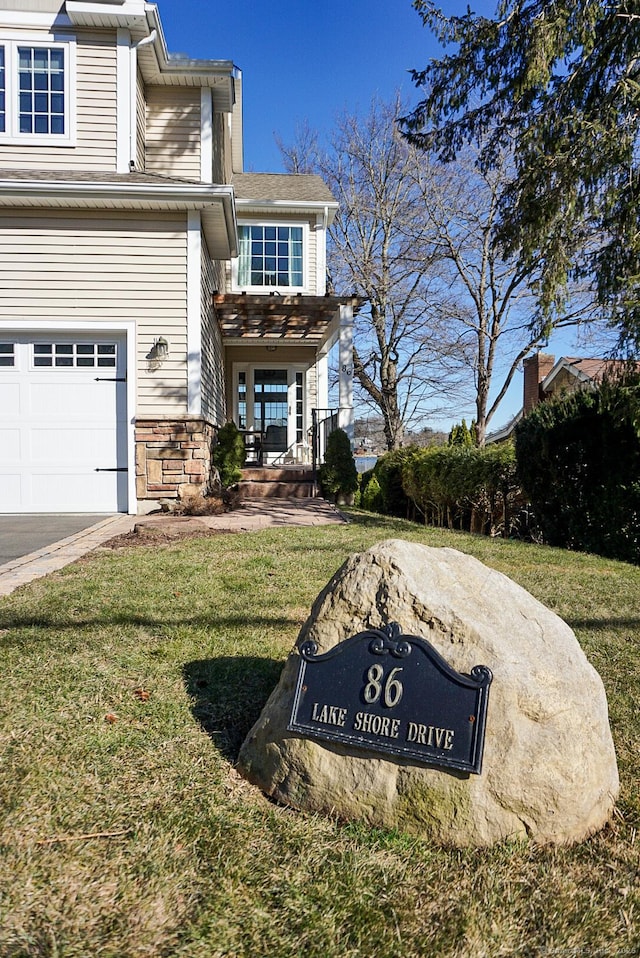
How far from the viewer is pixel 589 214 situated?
6.86 meters

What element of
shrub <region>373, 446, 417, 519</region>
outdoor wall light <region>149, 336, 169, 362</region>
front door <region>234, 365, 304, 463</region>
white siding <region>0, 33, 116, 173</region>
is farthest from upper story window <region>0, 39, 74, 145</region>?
shrub <region>373, 446, 417, 519</region>

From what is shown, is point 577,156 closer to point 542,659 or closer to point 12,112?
point 542,659

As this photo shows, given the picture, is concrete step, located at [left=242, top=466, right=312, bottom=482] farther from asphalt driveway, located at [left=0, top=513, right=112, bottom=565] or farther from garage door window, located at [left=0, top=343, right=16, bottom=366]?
garage door window, located at [left=0, top=343, right=16, bottom=366]

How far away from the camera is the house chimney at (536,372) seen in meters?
22.2

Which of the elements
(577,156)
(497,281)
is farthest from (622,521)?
(497,281)

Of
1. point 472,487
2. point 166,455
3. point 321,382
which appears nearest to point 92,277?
point 166,455

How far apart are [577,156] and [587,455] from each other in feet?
9.82

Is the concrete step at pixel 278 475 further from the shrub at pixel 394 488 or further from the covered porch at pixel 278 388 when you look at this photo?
the shrub at pixel 394 488

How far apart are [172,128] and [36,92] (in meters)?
2.21

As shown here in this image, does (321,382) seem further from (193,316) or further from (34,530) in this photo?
(34,530)

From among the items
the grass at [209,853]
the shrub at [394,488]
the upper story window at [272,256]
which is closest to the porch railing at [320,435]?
the shrub at [394,488]

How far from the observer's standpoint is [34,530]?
7.19 m

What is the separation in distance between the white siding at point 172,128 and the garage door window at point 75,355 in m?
3.69

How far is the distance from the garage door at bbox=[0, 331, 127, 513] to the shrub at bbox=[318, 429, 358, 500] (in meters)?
3.61
